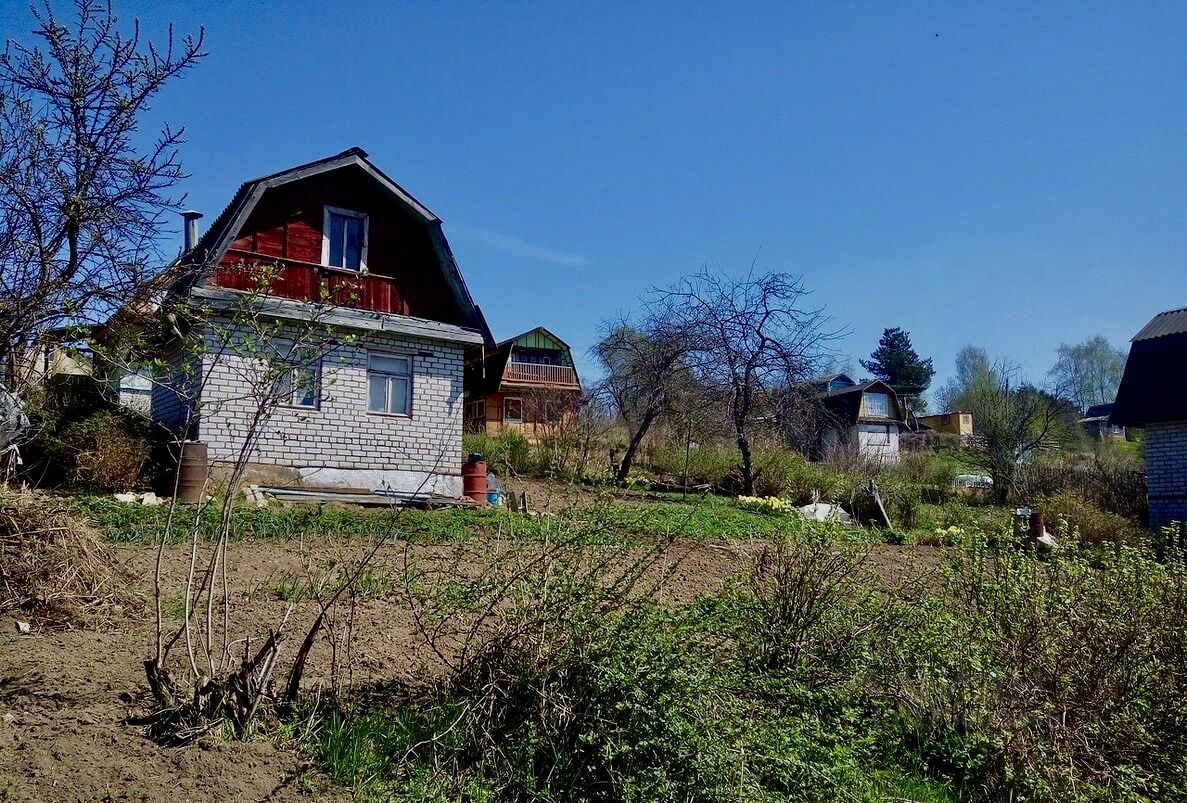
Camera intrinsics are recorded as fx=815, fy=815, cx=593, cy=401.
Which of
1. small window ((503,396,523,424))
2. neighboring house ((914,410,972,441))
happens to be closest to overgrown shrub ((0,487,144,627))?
small window ((503,396,523,424))

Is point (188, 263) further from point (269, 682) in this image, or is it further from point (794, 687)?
point (794, 687)

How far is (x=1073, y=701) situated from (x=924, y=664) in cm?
82

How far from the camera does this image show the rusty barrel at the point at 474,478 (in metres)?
14.7

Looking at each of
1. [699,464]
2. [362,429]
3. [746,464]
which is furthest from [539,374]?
[362,429]

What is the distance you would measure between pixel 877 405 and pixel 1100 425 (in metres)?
12.7

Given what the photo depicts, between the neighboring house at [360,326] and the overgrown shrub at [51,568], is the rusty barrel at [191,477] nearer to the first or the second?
the neighboring house at [360,326]

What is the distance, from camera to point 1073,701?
4434 millimetres

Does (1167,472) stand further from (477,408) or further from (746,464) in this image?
(477,408)

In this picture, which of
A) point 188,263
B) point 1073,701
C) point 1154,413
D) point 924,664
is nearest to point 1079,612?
point 1073,701

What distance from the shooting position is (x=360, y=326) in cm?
1402

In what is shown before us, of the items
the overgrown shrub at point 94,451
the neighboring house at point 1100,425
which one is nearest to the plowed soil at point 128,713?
the overgrown shrub at point 94,451

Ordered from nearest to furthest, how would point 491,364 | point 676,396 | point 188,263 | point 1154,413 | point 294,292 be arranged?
point 188,263, point 294,292, point 1154,413, point 676,396, point 491,364

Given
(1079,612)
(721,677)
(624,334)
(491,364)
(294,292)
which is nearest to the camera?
(721,677)

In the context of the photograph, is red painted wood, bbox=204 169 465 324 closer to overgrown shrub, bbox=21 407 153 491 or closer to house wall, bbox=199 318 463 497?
house wall, bbox=199 318 463 497
